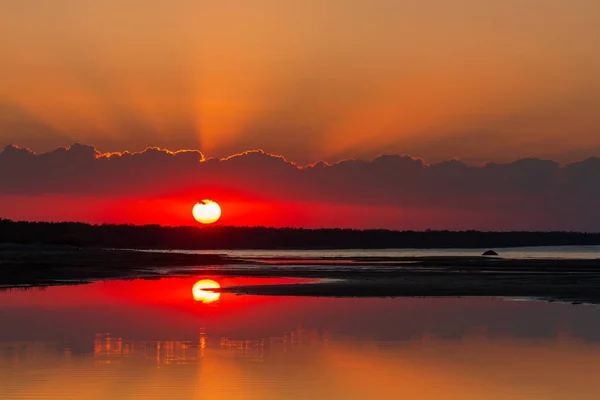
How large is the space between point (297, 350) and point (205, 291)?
2481 centimetres

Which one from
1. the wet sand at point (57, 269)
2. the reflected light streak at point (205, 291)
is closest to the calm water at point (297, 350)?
the reflected light streak at point (205, 291)

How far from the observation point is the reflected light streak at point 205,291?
44.8 m

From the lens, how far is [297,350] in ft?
87.4

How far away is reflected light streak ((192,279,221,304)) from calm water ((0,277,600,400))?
128cm

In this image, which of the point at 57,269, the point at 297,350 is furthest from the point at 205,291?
the point at 57,269

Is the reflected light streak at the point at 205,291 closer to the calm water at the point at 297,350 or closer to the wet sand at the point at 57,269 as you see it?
the calm water at the point at 297,350

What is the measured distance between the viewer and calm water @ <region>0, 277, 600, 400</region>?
810 inches

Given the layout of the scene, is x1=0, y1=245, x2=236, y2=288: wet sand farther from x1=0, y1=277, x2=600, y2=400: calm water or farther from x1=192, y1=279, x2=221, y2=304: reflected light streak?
x1=0, y1=277, x2=600, y2=400: calm water

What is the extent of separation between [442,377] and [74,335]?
1382 centimetres

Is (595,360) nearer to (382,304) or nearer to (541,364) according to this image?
(541,364)

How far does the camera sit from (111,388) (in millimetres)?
20344

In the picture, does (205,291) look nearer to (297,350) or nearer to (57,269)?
(297,350)

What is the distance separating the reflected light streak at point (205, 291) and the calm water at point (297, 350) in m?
1.28

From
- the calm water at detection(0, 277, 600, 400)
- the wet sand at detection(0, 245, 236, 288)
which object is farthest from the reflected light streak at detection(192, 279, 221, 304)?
the wet sand at detection(0, 245, 236, 288)
